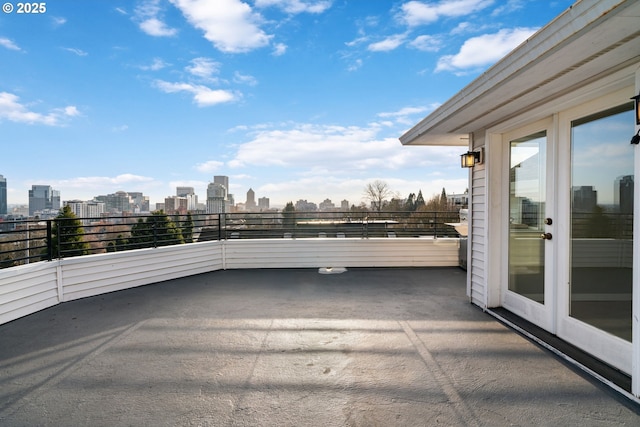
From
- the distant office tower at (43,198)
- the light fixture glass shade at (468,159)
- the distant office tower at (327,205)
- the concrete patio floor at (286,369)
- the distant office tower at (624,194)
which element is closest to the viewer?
the concrete patio floor at (286,369)

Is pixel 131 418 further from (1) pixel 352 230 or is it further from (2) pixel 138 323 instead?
(1) pixel 352 230

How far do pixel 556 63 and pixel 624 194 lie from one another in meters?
1.00

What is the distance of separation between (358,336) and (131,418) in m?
1.76

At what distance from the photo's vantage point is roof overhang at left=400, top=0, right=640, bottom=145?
4.61ft

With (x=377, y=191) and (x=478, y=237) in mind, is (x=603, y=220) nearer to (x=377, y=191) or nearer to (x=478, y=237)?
(x=478, y=237)

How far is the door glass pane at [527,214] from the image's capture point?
2.89 m

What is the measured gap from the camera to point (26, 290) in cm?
347

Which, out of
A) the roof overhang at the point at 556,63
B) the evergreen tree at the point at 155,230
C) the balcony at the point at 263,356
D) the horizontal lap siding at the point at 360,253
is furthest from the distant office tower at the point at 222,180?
the roof overhang at the point at 556,63

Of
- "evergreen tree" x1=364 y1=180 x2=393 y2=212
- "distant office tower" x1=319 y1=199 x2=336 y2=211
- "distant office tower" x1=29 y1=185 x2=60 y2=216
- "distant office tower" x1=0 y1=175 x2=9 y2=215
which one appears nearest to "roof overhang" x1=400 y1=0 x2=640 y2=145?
"distant office tower" x1=319 y1=199 x2=336 y2=211

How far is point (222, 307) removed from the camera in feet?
12.2

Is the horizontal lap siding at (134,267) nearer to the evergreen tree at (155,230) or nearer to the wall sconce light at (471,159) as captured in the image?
the evergreen tree at (155,230)

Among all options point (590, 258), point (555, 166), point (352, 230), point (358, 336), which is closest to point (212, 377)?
point (358, 336)

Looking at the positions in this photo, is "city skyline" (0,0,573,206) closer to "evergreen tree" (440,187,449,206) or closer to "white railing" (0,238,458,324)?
"white railing" (0,238,458,324)

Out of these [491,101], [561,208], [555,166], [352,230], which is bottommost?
[352,230]
